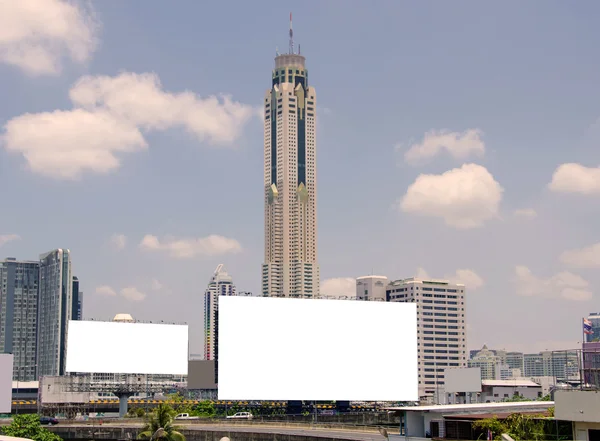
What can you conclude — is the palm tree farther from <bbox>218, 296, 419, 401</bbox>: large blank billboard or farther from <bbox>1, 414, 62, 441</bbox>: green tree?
<bbox>218, 296, 419, 401</bbox>: large blank billboard

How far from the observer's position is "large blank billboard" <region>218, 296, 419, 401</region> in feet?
359

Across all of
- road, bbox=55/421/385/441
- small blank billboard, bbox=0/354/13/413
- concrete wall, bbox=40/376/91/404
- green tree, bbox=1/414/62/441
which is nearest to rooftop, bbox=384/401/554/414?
road, bbox=55/421/385/441

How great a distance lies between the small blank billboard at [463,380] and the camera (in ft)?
395

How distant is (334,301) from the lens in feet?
376

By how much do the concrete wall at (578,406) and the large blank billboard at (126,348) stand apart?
85.5 meters

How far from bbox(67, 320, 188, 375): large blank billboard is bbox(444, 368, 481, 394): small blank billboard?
38407 mm

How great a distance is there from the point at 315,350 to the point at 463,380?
23298 millimetres

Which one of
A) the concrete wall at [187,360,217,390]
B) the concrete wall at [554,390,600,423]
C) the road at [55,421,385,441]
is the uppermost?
the concrete wall at [554,390,600,423]

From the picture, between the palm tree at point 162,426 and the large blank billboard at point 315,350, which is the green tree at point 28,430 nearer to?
the palm tree at point 162,426

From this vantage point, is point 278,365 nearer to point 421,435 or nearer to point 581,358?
point 421,435

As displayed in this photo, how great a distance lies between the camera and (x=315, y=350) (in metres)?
113

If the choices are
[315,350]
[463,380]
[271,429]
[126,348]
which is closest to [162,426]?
[271,429]

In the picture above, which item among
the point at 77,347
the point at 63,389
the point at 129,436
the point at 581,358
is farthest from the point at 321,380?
the point at 581,358

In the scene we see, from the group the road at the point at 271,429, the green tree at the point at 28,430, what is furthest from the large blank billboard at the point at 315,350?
the green tree at the point at 28,430
